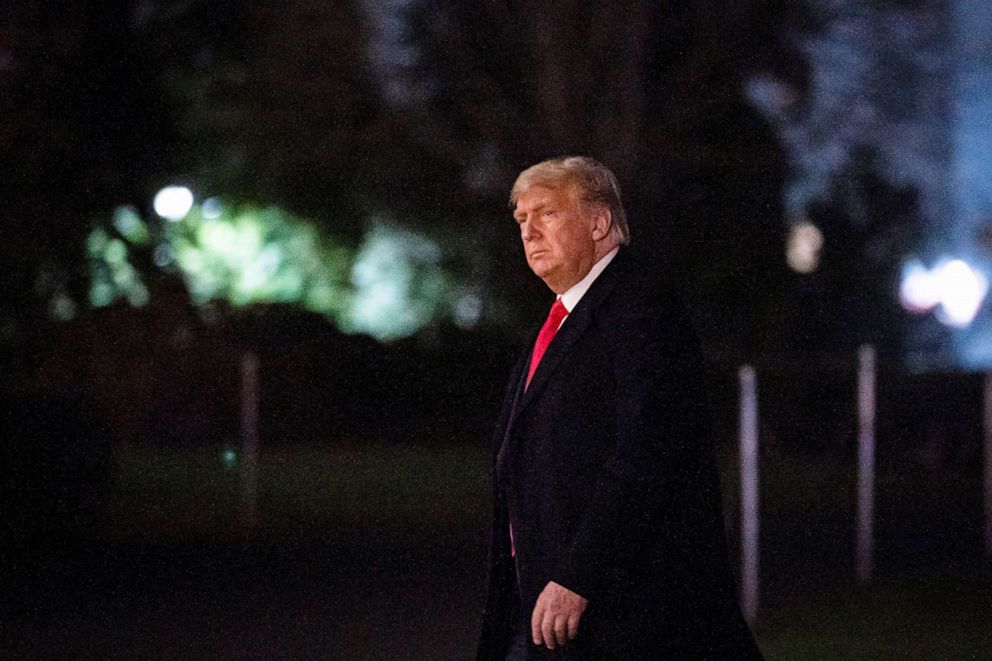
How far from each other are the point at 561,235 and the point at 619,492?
0.69 meters

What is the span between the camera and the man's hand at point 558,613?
407cm

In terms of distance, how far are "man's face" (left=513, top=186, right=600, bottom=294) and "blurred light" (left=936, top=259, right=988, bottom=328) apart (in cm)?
2008

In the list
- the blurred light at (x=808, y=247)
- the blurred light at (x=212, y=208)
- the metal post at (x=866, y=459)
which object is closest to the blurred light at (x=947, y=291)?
the blurred light at (x=808, y=247)

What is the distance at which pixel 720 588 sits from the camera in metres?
4.18

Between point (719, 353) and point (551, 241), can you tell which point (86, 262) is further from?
point (551, 241)

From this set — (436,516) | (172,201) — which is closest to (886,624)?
(436,516)

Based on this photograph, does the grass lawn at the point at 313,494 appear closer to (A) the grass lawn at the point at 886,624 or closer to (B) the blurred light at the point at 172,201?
(B) the blurred light at the point at 172,201

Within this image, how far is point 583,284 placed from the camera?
436 centimetres

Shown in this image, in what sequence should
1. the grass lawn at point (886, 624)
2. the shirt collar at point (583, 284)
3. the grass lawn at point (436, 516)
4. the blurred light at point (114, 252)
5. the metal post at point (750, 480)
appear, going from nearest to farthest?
the shirt collar at point (583, 284) → the grass lawn at point (886, 624) → the metal post at point (750, 480) → the grass lawn at point (436, 516) → the blurred light at point (114, 252)

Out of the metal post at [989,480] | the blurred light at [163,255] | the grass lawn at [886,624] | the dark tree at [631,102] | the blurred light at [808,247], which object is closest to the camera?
the grass lawn at [886,624]

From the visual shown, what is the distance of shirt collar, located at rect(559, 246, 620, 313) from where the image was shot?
434 centimetres

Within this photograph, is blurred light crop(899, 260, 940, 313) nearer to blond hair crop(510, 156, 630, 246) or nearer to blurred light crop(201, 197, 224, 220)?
blurred light crop(201, 197, 224, 220)

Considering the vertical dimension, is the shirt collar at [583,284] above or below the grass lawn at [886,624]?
above

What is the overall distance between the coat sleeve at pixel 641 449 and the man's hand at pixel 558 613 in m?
0.03
